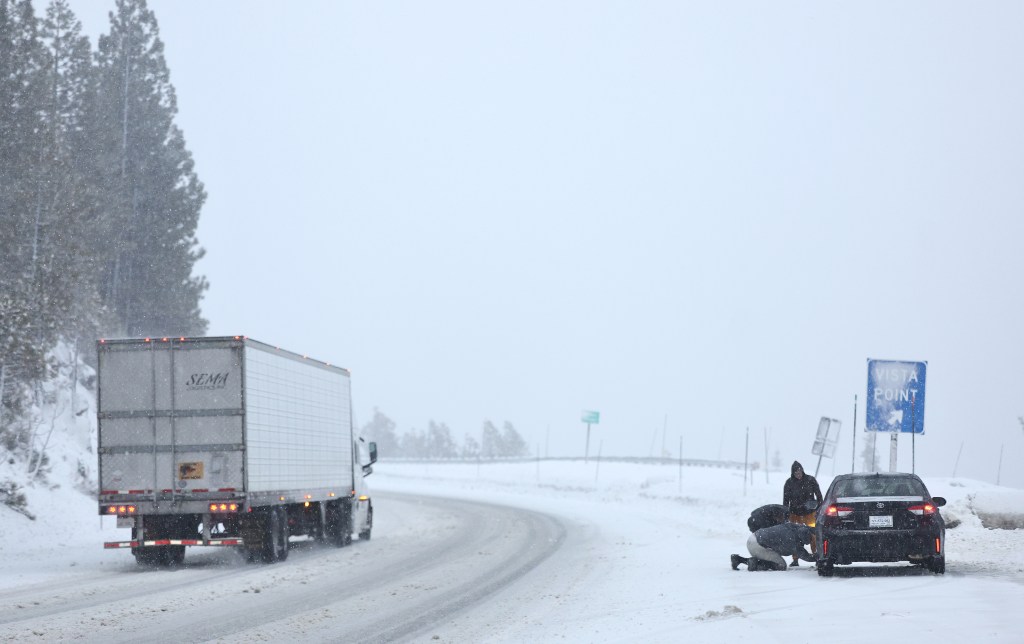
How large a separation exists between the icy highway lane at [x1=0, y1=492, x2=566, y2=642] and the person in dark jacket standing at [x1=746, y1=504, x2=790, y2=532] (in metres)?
3.75

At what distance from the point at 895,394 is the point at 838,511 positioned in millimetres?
8536

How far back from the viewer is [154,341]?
20.8m

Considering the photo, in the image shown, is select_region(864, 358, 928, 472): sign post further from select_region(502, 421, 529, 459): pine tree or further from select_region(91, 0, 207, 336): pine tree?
select_region(502, 421, 529, 459): pine tree

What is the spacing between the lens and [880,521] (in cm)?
1580

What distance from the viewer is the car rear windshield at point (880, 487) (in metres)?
16.1

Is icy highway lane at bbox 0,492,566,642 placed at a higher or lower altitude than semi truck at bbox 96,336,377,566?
lower

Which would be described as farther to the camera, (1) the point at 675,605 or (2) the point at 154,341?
(2) the point at 154,341

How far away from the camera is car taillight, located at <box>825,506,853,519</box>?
52.3ft

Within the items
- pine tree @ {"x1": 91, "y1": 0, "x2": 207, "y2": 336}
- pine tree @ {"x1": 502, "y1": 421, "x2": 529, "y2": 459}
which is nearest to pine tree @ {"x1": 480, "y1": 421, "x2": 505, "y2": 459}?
pine tree @ {"x1": 502, "y1": 421, "x2": 529, "y2": 459}

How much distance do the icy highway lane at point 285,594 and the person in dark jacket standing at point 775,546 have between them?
3635 millimetres

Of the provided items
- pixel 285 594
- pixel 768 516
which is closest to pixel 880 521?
pixel 768 516

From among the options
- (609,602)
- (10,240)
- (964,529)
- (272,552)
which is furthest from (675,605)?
(10,240)

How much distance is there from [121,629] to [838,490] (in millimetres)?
9480

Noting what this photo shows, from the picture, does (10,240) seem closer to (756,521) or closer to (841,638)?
(756,521)
